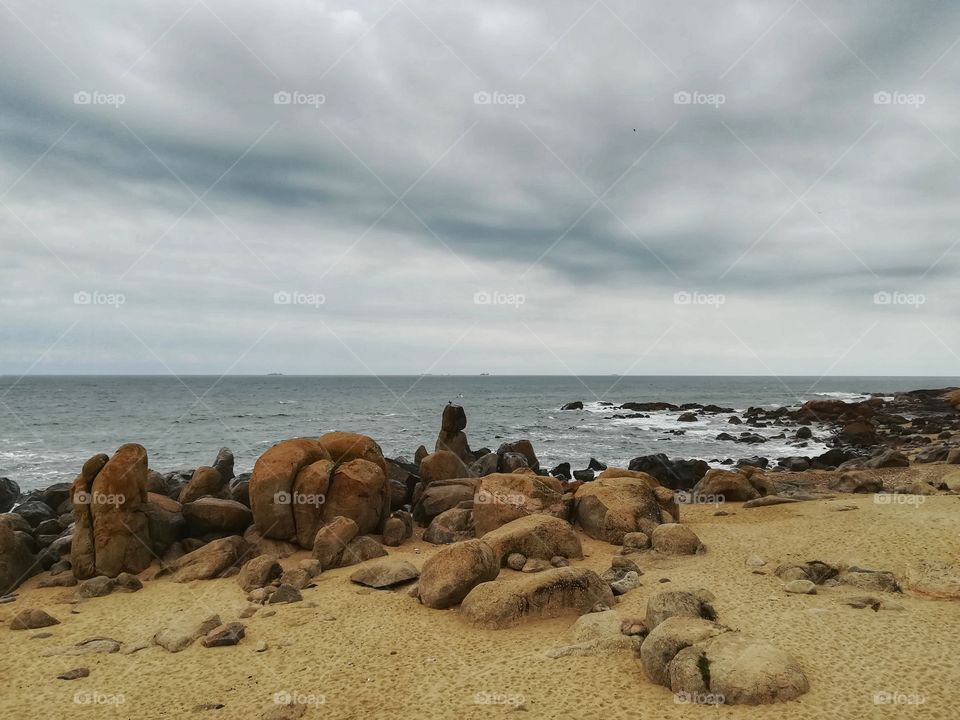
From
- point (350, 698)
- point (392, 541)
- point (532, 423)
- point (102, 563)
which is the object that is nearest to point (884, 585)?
point (350, 698)

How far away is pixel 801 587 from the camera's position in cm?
1192

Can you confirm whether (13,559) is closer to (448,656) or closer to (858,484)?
(448,656)

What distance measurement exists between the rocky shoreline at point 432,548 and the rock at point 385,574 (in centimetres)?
3

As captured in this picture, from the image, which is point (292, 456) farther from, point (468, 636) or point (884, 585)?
point (884, 585)

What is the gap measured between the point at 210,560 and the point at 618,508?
1151 centimetres

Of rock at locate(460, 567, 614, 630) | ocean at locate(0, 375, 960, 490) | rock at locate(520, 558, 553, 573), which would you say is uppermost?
rock at locate(460, 567, 614, 630)

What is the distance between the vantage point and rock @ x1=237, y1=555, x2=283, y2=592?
14391mm

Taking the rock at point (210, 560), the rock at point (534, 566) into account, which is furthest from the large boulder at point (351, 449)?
the rock at point (534, 566)

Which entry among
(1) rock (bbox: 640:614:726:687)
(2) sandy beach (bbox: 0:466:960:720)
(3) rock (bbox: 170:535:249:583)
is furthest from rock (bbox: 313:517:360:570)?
(1) rock (bbox: 640:614:726:687)

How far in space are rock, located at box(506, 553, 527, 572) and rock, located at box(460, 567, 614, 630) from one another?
7.21ft

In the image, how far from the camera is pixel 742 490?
23.9 m

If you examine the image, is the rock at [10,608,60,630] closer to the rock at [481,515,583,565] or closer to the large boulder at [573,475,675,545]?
the rock at [481,515,583,565]

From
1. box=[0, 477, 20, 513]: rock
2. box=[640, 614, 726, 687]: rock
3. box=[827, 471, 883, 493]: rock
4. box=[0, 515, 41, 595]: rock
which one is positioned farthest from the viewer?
box=[0, 477, 20, 513]: rock

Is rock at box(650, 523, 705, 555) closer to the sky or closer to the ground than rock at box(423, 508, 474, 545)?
closer to the sky
